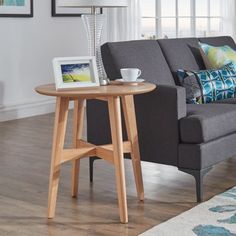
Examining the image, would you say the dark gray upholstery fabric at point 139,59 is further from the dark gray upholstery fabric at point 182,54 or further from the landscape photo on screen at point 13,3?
the landscape photo on screen at point 13,3

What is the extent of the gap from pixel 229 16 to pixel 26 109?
290cm

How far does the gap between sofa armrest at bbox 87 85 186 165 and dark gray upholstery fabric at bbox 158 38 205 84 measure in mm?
707

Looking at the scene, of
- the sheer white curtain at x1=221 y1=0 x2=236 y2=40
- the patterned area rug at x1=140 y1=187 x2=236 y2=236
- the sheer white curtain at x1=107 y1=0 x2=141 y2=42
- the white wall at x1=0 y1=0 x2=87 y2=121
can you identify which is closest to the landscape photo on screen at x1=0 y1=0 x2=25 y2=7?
the white wall at x1=0 y1=0 x2=87 y2=121

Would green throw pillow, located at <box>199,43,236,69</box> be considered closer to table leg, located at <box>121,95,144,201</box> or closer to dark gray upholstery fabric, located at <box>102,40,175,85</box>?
dark gray upholstery fabric, located at <box>102,40,175,85</box>

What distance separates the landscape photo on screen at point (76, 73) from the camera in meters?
2.97

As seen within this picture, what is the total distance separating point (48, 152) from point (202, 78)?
1.30 meters

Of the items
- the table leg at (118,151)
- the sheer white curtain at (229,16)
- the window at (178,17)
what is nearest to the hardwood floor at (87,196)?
the table leg at (118,151)

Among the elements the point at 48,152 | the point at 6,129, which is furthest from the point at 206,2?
the point at 48,152

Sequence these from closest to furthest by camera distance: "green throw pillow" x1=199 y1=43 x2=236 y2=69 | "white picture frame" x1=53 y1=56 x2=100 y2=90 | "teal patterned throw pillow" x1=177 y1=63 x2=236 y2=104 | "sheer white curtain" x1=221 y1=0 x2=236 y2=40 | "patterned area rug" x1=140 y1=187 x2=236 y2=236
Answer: "patterned area rug" x1=140 y1=187 x2=236 y2=236 → "white picture frame" x1=53 y1=56 x2=100 y2=90 → "teal patterned throw pillow" x1=177 y1=63 x2=236 y2=104 → "green throw pillow" x1=199 y1=43 x2=236 y2=69 → "sheer white curtain" x1=221 y1=0 x2=236 y2=40

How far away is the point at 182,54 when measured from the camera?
164 inches

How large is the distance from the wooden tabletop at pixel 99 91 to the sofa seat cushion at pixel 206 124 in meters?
0.32

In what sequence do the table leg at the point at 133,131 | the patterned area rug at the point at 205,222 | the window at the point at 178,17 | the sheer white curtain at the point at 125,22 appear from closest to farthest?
1. the patterned area rug at the point at 205,222
2. the table leg at the point at 133,131
3. the sheer white curtain at the point at 125,22
4. the window at the point at 178,17

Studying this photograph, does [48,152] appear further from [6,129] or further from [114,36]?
[114,36]

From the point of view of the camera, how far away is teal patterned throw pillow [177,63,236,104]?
12.8ft
